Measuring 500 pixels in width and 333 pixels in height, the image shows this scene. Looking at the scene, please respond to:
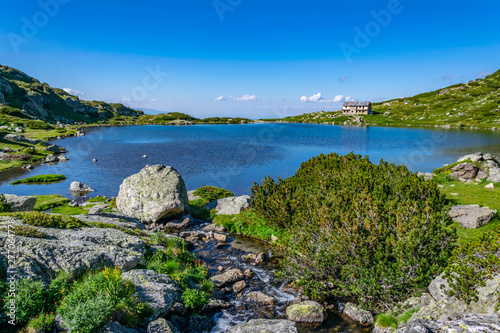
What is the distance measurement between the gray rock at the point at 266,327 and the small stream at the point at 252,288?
112cm

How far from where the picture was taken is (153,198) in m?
28.6

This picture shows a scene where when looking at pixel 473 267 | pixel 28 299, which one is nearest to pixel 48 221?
pixel 28 299

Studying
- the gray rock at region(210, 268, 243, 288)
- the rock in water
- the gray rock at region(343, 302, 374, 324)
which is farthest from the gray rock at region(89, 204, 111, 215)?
the gray rock at region(343, 302, 374, 324)

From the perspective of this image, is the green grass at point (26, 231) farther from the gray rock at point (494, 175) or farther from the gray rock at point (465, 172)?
the gray rock at point (494, 175)

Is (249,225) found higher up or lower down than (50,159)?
lower down

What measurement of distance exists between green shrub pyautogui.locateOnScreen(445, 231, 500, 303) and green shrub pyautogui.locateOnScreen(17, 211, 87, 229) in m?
19.7

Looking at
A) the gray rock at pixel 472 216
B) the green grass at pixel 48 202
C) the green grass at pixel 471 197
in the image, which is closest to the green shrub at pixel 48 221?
the green grass at pixel 48 202

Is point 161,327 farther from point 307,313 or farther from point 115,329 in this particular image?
point 307,313

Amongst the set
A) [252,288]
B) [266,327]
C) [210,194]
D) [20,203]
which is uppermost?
[20,203]

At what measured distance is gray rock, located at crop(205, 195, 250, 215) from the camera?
29.9 m

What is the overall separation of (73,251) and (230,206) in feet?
60.3

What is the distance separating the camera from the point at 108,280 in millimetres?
11797

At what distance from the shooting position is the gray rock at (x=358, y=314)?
13242mm

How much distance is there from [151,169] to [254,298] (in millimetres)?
20684
